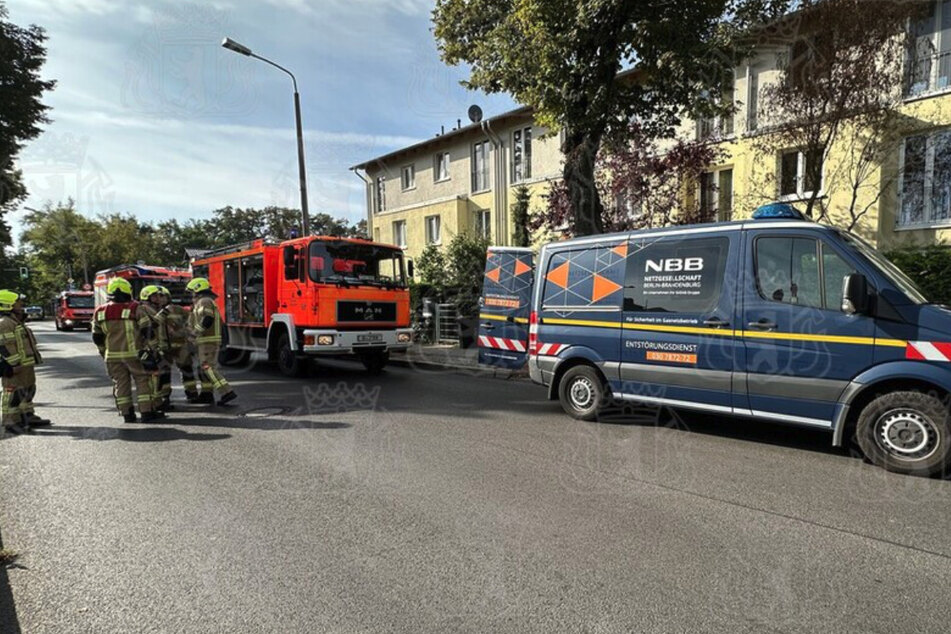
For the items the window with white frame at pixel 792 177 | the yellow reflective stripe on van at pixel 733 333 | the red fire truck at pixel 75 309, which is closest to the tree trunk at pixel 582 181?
the yellow reflective stripe on van at pixel 733 333

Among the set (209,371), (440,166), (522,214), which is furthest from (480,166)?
(209,371)

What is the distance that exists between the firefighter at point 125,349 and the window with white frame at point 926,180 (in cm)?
1450

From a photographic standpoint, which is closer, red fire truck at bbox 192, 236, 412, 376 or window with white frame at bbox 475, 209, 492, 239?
red fire truck at bbox 192, 236, 412, 376

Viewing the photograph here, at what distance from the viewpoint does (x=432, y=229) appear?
960 inches

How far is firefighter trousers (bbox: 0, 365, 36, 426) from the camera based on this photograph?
6.43 m

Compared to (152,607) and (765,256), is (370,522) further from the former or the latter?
(765,256)

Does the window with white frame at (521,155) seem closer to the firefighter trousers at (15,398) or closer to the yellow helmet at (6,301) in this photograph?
the yellow helmet at (6,301)

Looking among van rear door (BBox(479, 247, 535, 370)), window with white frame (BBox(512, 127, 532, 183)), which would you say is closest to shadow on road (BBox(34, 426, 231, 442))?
van rear door (BBox(479, 247, 535, 370))

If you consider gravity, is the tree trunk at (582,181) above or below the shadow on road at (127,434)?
above

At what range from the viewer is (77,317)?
28.6 m

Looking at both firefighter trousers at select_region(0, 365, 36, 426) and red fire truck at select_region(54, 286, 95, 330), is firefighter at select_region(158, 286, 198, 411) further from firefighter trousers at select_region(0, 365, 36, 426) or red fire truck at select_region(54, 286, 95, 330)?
red fire truck at select_region(54, 286, 95, 330)

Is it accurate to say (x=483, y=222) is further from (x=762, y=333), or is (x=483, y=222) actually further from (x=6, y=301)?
(x=762, y=333)

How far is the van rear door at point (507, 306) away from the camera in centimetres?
934

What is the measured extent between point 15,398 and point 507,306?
23.1ft
